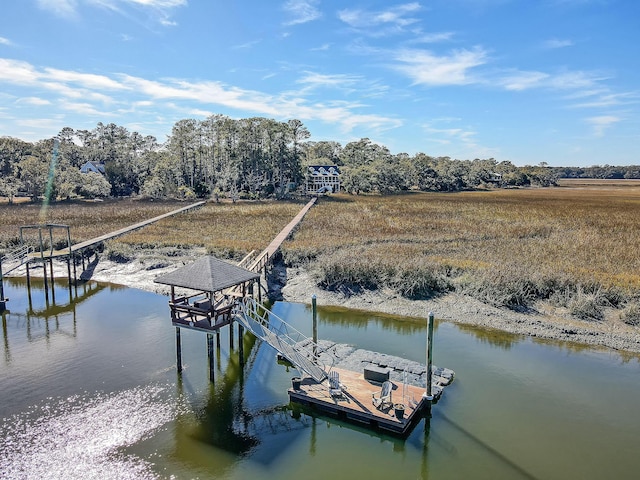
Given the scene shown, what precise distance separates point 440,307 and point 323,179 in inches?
3204

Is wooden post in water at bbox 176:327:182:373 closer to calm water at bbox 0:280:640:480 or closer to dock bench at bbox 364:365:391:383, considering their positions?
calm water at bbox 0:280:640:480

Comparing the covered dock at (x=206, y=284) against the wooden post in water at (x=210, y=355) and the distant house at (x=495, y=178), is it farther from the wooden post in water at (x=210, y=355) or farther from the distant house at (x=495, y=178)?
the distant house at (x=495, y=178)

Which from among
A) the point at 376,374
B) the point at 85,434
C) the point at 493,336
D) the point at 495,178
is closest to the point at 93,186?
the point at 85,434

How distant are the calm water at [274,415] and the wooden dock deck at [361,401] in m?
0.39

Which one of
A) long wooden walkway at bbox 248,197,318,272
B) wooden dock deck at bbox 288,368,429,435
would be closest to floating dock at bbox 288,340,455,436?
wooden dock deck at bbox 288,368,429,435

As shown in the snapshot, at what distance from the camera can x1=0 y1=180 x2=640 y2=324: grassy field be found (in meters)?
23.2

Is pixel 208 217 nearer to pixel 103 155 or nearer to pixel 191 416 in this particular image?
pixel 191 416

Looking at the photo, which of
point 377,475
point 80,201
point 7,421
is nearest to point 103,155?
point 80,201

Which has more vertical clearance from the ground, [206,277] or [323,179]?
[323,179]

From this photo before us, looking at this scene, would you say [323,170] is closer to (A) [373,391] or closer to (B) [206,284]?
(B) [206,284]

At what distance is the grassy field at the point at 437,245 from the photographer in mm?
23188

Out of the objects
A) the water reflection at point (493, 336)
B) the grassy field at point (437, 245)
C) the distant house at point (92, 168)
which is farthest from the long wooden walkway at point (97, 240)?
the distant house at point (92, 168)

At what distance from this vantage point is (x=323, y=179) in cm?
10244

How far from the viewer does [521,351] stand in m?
18.6
